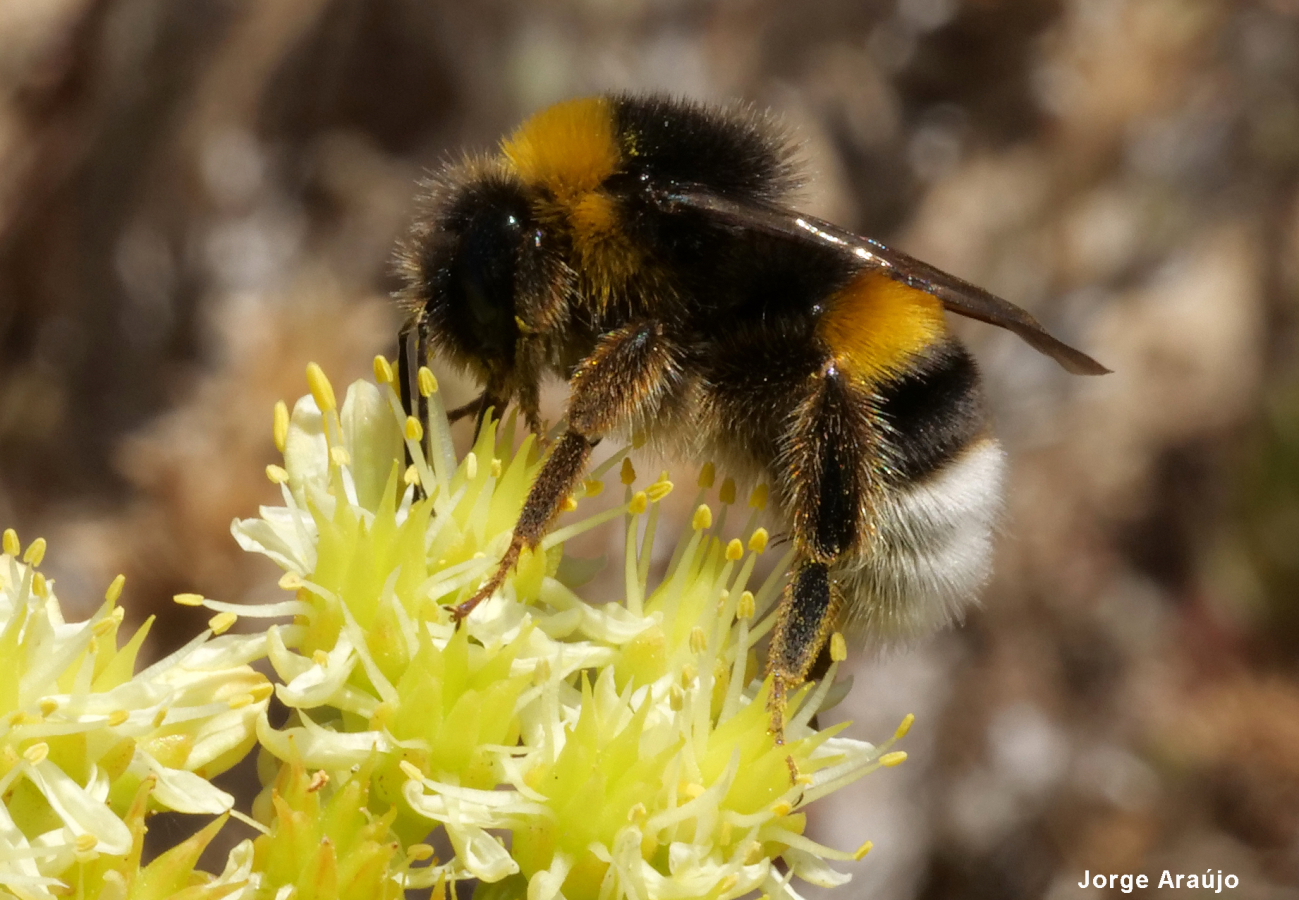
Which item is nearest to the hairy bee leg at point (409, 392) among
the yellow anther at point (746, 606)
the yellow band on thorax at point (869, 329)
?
the yellow anther at point (746, 606)

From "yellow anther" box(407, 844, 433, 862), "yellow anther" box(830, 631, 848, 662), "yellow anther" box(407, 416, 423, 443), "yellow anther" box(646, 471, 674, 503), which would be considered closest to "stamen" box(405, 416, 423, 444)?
"yellow anther" box(407, 416, 423, 443)

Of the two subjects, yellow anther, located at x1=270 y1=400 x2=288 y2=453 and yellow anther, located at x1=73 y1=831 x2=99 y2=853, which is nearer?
yellow anther, located at x1=73 y1=831 x2=99 y2=853

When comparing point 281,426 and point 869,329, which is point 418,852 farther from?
point 869,329

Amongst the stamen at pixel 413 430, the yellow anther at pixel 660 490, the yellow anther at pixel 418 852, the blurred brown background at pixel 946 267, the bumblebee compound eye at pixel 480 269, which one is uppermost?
the blurred brown background at pixel 946 267

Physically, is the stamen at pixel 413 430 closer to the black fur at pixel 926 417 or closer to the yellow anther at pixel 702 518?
the yellow anther at pixel 702 518

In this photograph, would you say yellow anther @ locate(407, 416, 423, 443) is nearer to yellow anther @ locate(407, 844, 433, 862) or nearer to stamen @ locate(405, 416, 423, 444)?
stamen @ locate(405, 416, 423, 444)

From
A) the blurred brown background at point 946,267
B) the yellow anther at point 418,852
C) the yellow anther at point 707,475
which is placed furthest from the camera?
the blurred brown background at point 946,267
